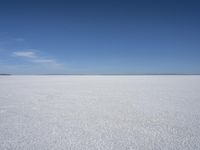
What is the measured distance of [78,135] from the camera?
2107mm

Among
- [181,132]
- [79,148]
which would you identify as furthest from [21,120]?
[181,132]

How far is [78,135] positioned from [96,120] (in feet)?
2.21

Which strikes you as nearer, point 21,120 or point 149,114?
point 21,120

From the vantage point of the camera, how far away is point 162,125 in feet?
8.09

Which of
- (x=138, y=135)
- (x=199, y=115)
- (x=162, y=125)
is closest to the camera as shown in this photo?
(x=138, y=135)

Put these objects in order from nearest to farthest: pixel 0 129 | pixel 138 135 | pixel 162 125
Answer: pixel 138 135
pixel 0 129
pixel 162 125

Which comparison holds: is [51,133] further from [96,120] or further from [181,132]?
[181,132]

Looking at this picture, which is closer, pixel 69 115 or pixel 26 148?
pixel 26 148

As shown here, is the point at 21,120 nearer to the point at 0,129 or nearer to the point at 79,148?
the point at 0,129

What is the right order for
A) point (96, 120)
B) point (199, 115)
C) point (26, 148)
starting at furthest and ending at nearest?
1. point (199, 115)
2. point (96, 120)
3. point (26, 148)

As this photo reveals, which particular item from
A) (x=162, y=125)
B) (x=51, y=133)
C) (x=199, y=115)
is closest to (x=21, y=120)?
(x=51, y=133)

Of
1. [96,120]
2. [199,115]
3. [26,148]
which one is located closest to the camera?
[26,148]

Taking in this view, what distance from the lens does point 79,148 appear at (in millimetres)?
1765

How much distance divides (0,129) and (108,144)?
160 centimetres
